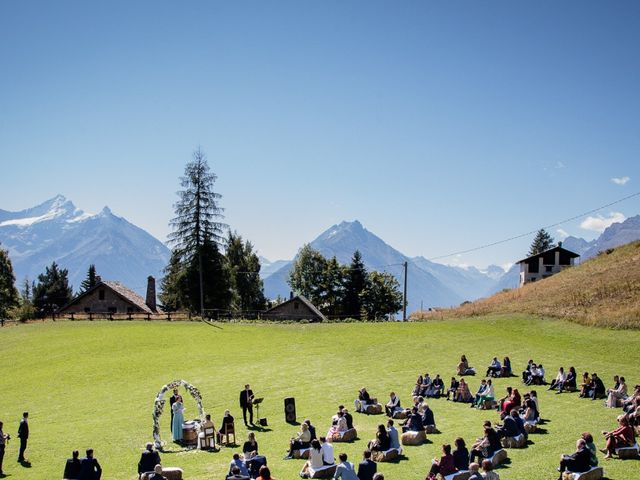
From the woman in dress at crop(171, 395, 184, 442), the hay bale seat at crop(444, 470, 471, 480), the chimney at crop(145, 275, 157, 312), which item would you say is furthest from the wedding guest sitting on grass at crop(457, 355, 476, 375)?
the chimney at crop(145, 275, 157, 312)

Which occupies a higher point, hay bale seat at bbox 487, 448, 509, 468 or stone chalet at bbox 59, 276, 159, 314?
stone chalet at bbox 59, 276, 159, 314

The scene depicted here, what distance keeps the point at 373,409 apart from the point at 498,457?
1030 cm

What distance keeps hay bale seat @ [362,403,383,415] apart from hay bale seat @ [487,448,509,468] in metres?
9.86

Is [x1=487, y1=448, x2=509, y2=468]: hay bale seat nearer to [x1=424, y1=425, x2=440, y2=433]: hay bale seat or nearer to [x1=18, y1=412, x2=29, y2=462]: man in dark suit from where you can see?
[x1=424, y1=425, x2=440, y2=433]: hay bale seat

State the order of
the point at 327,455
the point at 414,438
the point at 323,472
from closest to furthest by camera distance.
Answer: the point at 323,472 < the point at 327,455 < the point at 414,438

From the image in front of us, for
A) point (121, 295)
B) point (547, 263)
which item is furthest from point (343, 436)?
point (547, 263)

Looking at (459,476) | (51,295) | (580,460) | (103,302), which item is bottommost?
(459,476)

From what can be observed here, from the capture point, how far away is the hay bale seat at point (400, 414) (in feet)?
89.8

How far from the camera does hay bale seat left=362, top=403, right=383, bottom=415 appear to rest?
2909 centimetres

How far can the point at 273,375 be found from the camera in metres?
38.4

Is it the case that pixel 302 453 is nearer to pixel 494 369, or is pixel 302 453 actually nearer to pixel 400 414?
pixel 400 414

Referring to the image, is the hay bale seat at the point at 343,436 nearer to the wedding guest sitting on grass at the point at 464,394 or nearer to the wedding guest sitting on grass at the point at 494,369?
the wedding guest sitting on grass at the point at 464,394

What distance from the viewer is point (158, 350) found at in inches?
1905

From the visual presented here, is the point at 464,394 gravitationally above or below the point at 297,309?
below
